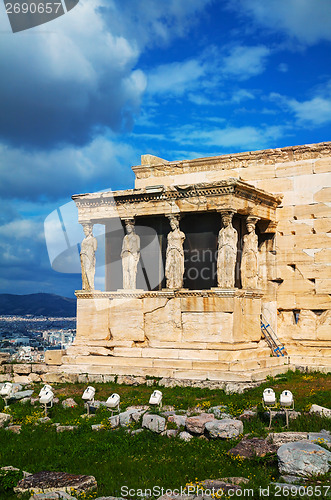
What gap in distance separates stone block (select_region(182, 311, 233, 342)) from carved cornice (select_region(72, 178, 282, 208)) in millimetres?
3107

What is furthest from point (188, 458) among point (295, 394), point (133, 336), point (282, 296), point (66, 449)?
point (282, 296)

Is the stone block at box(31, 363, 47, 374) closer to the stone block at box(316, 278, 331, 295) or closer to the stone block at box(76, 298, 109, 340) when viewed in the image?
the stone block at box(76, 298, 109, 340)

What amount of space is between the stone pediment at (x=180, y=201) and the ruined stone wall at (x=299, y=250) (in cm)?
61

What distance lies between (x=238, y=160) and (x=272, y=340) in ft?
17.9

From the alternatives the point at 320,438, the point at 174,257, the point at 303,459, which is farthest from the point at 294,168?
the point at 303,459

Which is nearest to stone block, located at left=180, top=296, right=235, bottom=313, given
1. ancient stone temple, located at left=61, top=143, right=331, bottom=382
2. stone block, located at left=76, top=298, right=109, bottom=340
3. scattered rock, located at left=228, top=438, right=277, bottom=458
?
ancient stone temple, located at left=61, top=143, right=331, bottom=382

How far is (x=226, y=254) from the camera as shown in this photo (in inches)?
717

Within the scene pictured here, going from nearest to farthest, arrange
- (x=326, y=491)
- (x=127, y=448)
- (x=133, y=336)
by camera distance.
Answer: (x=326, y=491)
(x=127, y=448)
(x=133, y=336)

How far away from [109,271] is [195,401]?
666 cm

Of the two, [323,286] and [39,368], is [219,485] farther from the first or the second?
[39,368]

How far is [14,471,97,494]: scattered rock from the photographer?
32.2ft

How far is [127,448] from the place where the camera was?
12.2 meters

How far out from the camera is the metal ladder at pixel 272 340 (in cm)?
1973

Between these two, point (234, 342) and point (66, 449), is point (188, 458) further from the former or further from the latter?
point (234, 342)
